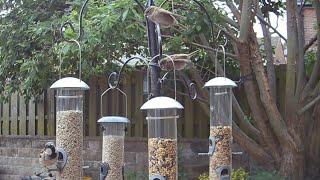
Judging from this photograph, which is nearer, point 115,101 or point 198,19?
point 198,19

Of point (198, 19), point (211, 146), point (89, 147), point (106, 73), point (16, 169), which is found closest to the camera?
point (211, 146)

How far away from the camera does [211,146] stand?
5.18m

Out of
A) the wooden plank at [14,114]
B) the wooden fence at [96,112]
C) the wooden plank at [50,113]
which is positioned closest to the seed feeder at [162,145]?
the wooden fence at [96,112]

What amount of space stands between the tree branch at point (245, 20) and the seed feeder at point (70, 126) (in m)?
3.07

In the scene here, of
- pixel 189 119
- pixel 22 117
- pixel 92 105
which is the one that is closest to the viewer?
pixel 189 119

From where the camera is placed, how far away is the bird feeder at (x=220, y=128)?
506 cm

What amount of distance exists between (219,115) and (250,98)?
303 cm

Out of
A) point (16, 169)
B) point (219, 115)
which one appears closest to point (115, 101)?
point (16, 169)

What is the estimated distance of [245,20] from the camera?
7.36 m

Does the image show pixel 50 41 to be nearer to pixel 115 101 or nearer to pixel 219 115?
pixel 115 101

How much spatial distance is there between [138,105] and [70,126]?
5.29m

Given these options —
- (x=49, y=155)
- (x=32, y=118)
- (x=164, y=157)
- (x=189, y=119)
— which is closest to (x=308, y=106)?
(x=189, y=119)

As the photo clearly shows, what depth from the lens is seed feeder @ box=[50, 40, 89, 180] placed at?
481 cm

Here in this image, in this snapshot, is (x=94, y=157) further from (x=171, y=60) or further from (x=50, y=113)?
(x=171, y=60)
